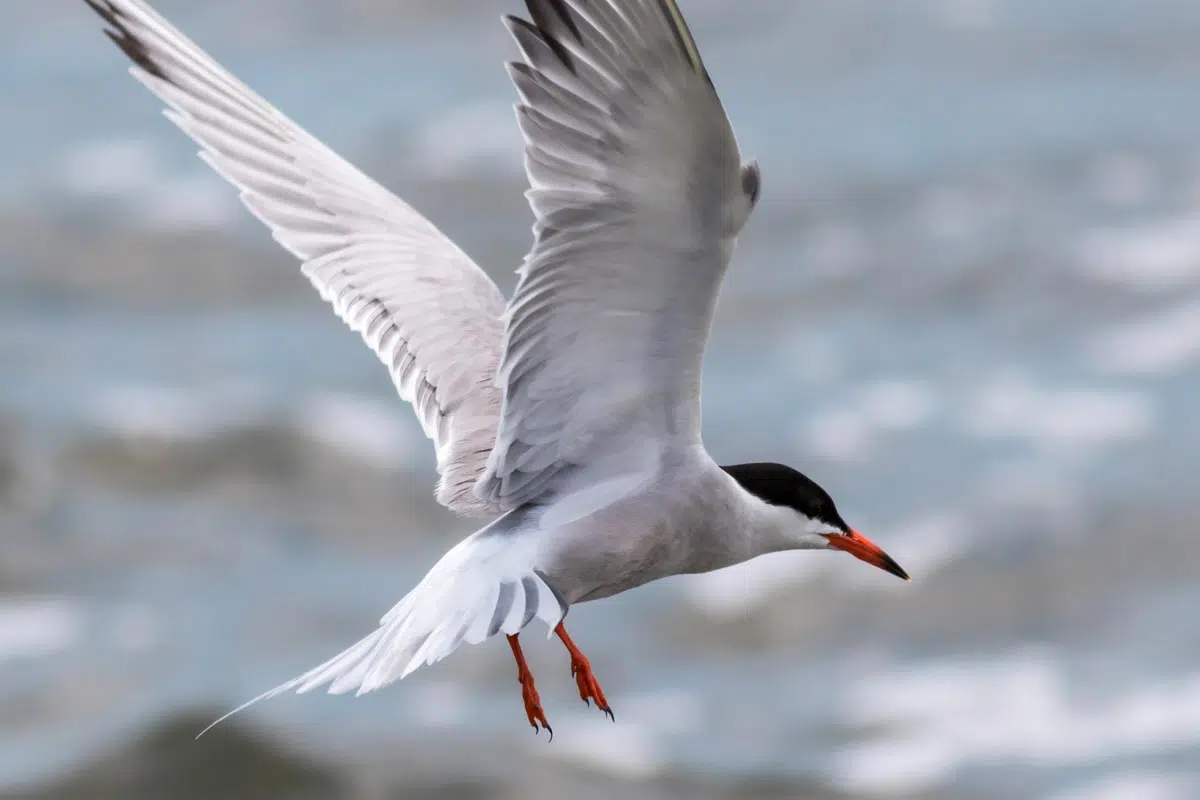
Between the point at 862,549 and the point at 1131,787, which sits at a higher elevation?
the point at 862,549

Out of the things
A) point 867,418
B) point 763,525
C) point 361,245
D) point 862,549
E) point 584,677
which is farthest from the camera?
point 867,418

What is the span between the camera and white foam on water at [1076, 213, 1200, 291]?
26422 millimetres

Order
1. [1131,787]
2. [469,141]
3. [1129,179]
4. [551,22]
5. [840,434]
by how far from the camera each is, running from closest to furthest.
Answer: [551,22], [1131,787], [840,434], [469,141], [1129,179]

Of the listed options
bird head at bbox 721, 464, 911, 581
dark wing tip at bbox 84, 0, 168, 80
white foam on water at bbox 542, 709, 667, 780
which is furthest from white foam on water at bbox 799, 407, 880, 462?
dark wing tip at bbox 84, 0, 168, 80

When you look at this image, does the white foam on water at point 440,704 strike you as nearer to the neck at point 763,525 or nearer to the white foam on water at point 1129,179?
the white foam on water at point 1129,179

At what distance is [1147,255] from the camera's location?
1072 inches

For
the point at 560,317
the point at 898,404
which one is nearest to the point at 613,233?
the point at 560,317

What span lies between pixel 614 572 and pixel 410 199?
2115 cm

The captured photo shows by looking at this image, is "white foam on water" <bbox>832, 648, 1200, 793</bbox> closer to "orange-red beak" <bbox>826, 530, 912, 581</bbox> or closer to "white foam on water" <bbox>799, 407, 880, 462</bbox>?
"white foam on water" <bbox>799, 407, 880, 462</bbox>

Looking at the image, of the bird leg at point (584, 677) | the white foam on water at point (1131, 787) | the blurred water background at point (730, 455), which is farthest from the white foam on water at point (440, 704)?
the bird leg at point (584, 677)

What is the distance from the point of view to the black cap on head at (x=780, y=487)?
16.1 feet

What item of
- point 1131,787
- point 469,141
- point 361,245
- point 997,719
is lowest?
point 1131,787

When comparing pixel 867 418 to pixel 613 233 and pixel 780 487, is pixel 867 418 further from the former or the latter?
pixel 613 233

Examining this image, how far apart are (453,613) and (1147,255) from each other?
2414 centimetres
